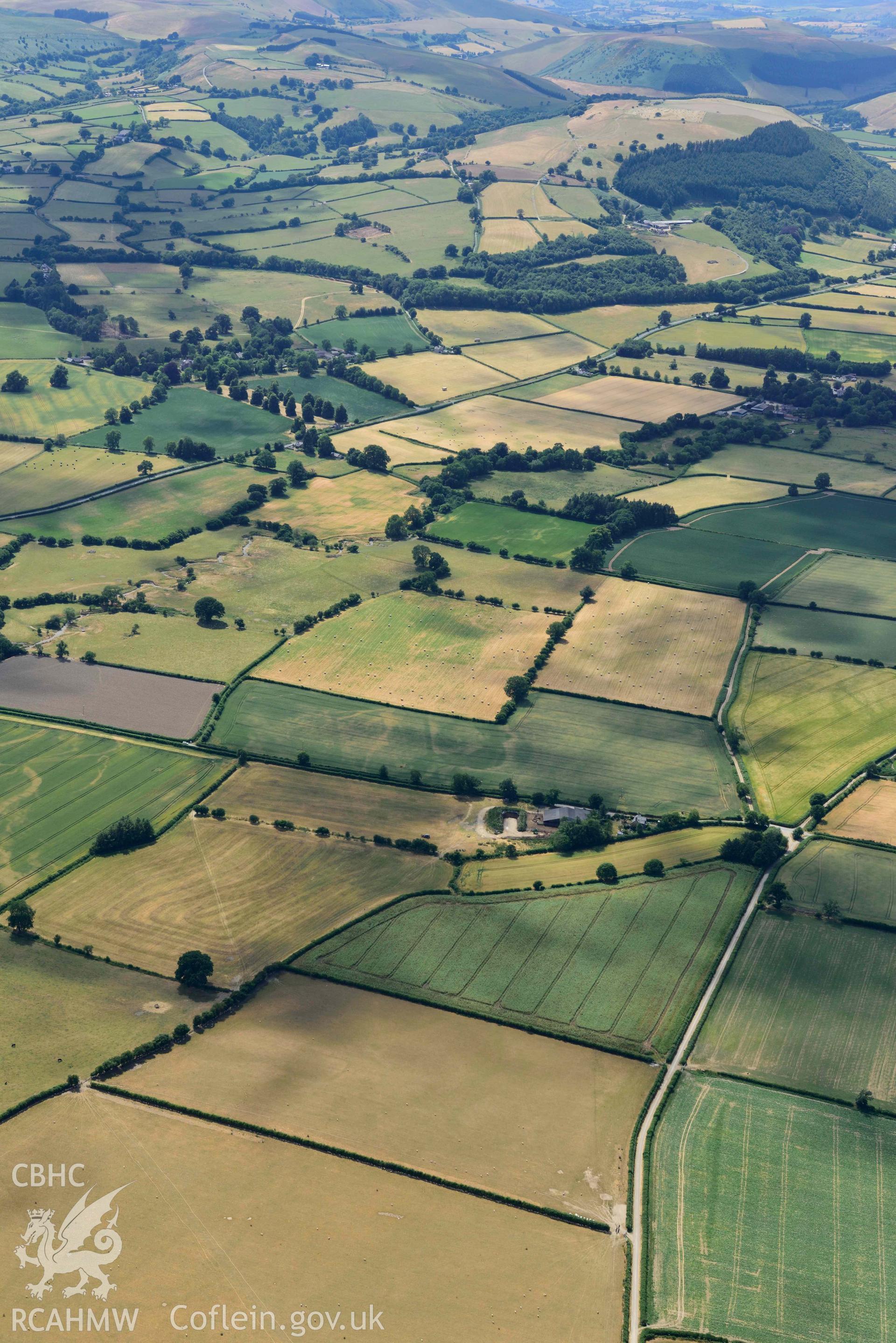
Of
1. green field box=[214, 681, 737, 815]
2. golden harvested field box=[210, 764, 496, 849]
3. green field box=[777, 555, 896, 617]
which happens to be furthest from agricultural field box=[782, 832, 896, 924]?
green field box=[777, 555, 896, 617]

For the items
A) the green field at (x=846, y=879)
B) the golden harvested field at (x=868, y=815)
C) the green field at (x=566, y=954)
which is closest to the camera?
the green field at (x=566, y=954)

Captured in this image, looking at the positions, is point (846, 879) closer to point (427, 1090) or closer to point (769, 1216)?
point (769, 1216)

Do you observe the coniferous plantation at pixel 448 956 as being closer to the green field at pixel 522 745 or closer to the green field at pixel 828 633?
the green field at pixel 522 745

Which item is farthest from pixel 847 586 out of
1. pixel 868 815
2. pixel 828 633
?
pixel 868 815

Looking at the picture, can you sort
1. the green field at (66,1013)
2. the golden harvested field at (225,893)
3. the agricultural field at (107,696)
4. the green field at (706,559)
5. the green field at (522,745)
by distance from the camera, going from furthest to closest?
the green field at (706,559) < the agricultural field at (107,696) < the green field at (522,745) < the golden harvested field at (225,893) < the green field at (66,1013)

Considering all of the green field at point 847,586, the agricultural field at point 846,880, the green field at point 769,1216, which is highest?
the green field at point 847,586

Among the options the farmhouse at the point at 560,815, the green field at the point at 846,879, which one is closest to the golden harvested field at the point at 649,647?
the farmhouse at the point at 560,815
